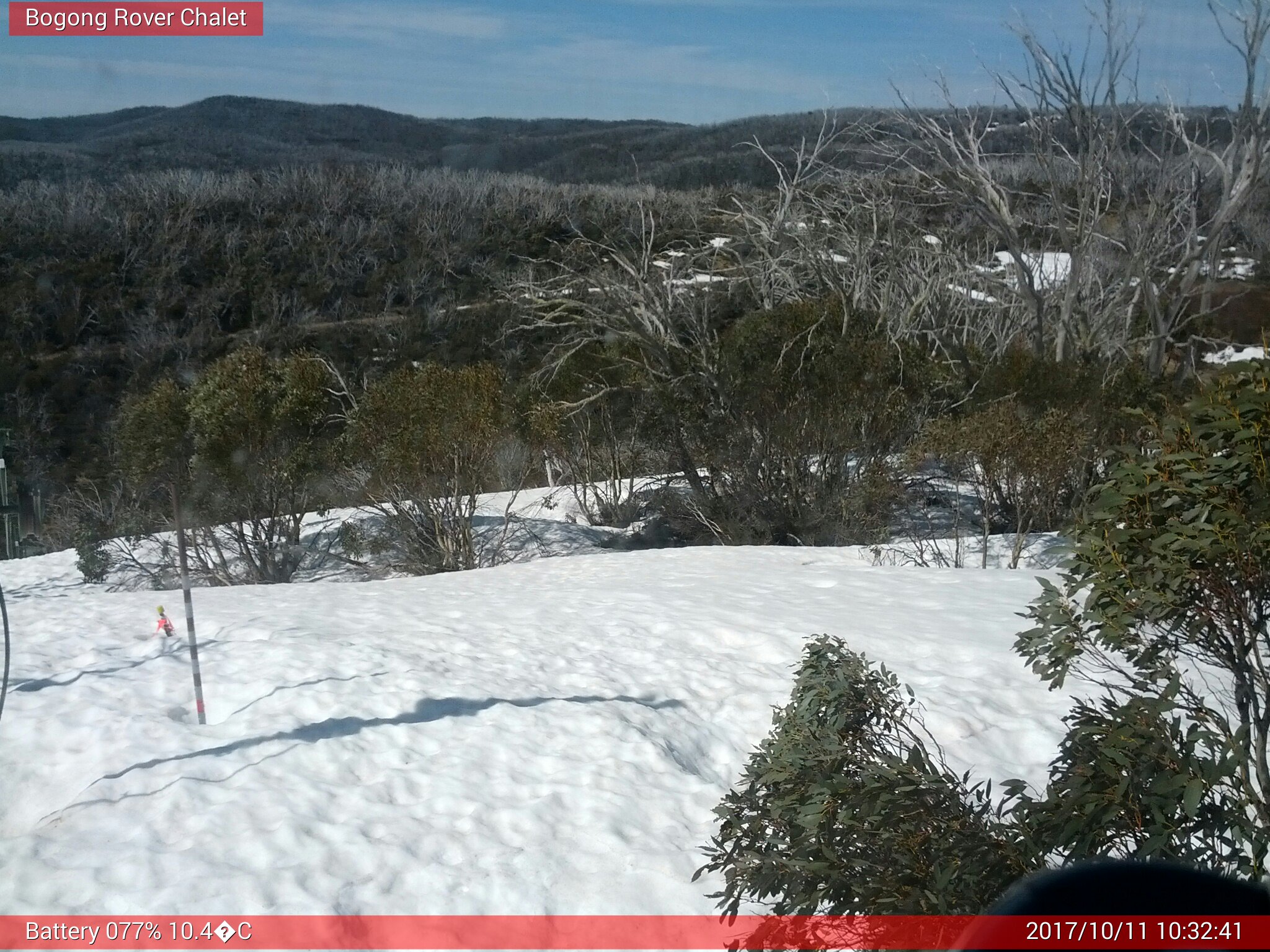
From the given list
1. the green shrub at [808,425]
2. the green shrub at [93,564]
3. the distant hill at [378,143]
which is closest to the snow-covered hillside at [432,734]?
the green shrub at [93,564]

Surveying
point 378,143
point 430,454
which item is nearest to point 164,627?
point 430,454

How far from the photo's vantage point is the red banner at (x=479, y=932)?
2348 mm

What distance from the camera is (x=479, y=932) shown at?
10.9ft

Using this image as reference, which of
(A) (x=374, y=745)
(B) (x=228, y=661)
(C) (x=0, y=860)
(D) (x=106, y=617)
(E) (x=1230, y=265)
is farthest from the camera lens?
(E) (x=1230, y=265)

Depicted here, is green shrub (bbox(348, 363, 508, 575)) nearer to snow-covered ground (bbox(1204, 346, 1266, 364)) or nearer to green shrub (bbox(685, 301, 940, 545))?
green shrub (bbox(685, 301, 940, 545))

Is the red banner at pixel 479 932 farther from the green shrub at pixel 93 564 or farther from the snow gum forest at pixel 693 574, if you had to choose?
the green shrub at pixel 93 564

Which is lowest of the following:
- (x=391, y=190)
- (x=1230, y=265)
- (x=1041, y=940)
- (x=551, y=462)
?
(x=551, y=462)

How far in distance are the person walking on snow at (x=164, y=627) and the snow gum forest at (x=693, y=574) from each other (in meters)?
0.17

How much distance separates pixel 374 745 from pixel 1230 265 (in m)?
27.3

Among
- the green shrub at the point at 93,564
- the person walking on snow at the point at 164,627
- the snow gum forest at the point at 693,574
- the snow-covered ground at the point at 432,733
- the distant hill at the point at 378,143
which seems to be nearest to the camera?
the snow gum forest at the point at 693,574

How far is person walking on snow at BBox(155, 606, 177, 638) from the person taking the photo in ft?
20.7

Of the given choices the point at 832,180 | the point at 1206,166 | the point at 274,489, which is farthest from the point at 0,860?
the point at 1206,166

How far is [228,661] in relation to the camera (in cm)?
581

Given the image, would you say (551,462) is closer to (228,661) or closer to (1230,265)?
(228,661)
